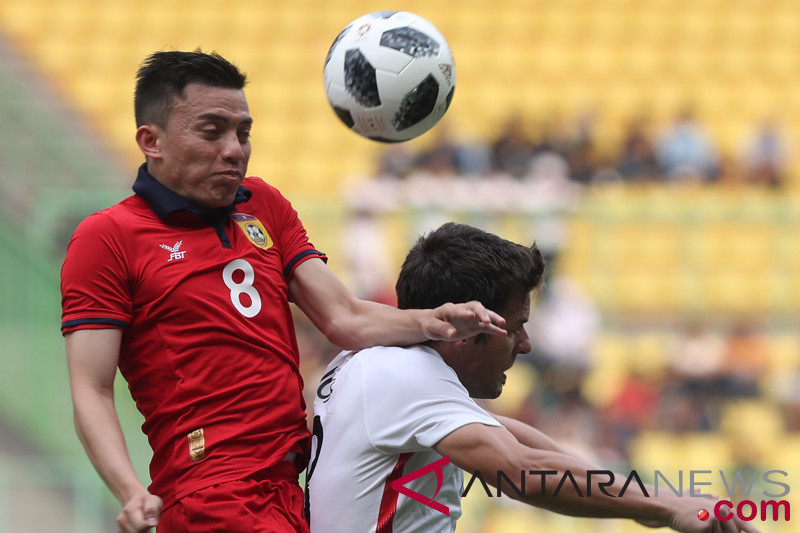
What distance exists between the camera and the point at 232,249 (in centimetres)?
326

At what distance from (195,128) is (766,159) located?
28.9ft

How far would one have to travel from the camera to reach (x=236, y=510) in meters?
2.99

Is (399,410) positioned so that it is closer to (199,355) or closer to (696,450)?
(199,355)

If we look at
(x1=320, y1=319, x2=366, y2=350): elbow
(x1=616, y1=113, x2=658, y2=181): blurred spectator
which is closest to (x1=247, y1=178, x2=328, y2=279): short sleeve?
(x1=320, y1=319, x2=366, y2=350): elbow

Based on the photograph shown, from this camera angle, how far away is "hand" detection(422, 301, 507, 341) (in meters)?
2.89

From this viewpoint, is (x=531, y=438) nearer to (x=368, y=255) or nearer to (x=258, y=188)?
(x=258, y=188)

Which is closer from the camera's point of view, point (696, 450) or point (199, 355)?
point (199, 355)

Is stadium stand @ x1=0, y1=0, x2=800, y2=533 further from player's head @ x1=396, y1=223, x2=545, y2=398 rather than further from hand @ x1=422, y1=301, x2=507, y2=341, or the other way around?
hand @ x1=422, y1=301, x2=507, y2=341

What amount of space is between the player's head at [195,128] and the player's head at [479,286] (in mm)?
622

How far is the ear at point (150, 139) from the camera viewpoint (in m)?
3.23

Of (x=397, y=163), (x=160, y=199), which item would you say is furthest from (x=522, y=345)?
(x=397, y=163)

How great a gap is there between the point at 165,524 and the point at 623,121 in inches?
379

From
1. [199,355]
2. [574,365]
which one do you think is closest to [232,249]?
[199,355]

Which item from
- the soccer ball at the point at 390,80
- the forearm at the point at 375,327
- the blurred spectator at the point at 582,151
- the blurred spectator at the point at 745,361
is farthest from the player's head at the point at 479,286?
the blurred spectator at the point at 582,151
